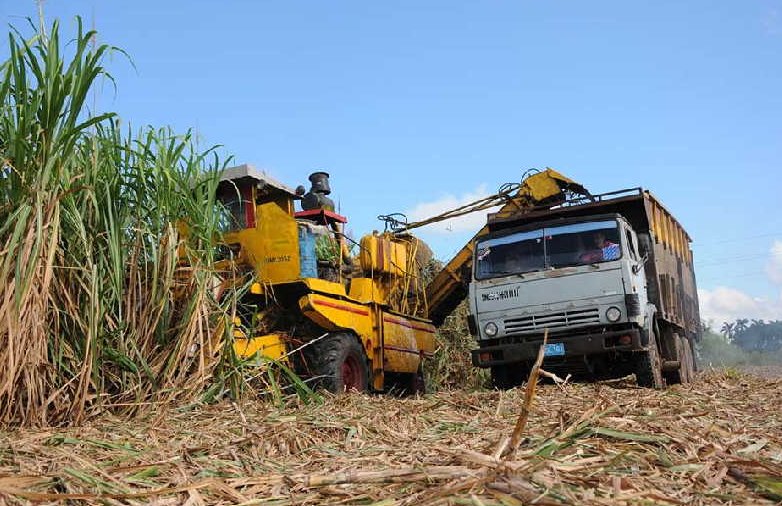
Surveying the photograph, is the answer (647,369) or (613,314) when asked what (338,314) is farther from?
(647,369)

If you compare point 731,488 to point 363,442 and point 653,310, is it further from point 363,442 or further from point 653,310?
point 653,310

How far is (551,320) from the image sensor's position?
842 centimetres

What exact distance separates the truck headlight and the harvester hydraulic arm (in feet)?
5.11

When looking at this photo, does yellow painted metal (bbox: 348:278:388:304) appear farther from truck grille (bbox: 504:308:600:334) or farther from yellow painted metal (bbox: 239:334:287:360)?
yellow painted metal (bbox: 239:334:287:360)

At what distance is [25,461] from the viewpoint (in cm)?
311

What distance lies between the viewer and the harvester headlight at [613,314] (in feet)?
26.6

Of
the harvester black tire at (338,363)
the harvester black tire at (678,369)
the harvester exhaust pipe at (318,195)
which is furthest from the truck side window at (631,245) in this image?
the harvester exhaust pipe at (318,195)

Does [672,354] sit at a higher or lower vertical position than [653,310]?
lower

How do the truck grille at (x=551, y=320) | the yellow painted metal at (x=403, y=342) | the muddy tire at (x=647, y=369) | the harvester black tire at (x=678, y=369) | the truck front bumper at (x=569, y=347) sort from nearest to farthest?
1. the truck front bumper at (x=569, y=347)
2. the muddy tire at (x=647, y=369)
3. the truck grille at (x=551, y=320)
4. the yellow painted metal at (x=403, y=342)
5. the harvester black tire at (x=678, y=369)

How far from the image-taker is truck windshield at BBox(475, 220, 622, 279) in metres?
8.48

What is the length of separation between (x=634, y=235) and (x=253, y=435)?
6539 mm

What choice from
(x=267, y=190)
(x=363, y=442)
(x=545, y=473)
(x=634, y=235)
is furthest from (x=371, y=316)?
(x=545, y=473)

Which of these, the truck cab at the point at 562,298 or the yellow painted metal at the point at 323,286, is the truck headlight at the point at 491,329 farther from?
the yellow painted metal at the point at 323,286

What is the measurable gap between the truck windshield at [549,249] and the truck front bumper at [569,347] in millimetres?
868
